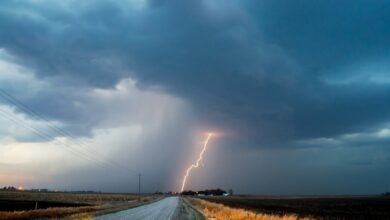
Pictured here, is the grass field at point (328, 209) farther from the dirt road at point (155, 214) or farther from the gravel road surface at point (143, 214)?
the gravel road surface at point (143, 214)

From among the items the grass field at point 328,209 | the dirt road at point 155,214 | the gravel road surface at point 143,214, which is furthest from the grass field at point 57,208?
the grass field at point 328,209

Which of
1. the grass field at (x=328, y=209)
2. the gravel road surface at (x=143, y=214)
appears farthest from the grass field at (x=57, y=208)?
the grass field at (x=328, y=209)

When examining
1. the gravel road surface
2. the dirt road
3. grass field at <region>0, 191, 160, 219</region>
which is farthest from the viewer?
the dirt road

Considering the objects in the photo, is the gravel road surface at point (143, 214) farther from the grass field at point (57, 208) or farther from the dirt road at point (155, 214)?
the grass field at point (57, 208)

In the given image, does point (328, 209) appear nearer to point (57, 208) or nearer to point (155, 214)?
point (155, 214)

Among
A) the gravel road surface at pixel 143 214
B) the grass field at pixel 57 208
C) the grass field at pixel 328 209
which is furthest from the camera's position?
the grass field at pixel 328 209

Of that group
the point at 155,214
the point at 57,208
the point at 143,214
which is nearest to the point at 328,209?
the point at 155,214

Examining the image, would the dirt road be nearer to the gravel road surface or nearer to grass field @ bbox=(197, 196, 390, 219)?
the gravel road surface

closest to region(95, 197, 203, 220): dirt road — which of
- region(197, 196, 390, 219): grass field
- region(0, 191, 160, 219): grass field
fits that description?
region(0, 191, 160, 219): grass field

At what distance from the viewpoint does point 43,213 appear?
3575 centimetres

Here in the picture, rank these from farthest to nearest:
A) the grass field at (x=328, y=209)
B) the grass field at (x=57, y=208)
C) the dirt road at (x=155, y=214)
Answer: the grass field at (x=328, y=209)
the dirt road at (x=155, y=214)
the grass field at (x=57, y=208)

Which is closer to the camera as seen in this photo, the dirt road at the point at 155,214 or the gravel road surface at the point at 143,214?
the gravel road surface at the point at 143,214

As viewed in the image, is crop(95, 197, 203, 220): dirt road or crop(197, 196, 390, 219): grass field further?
crop(197, 196, 390, 219): grass field

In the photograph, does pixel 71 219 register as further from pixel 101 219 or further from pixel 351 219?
pixel 351 219
